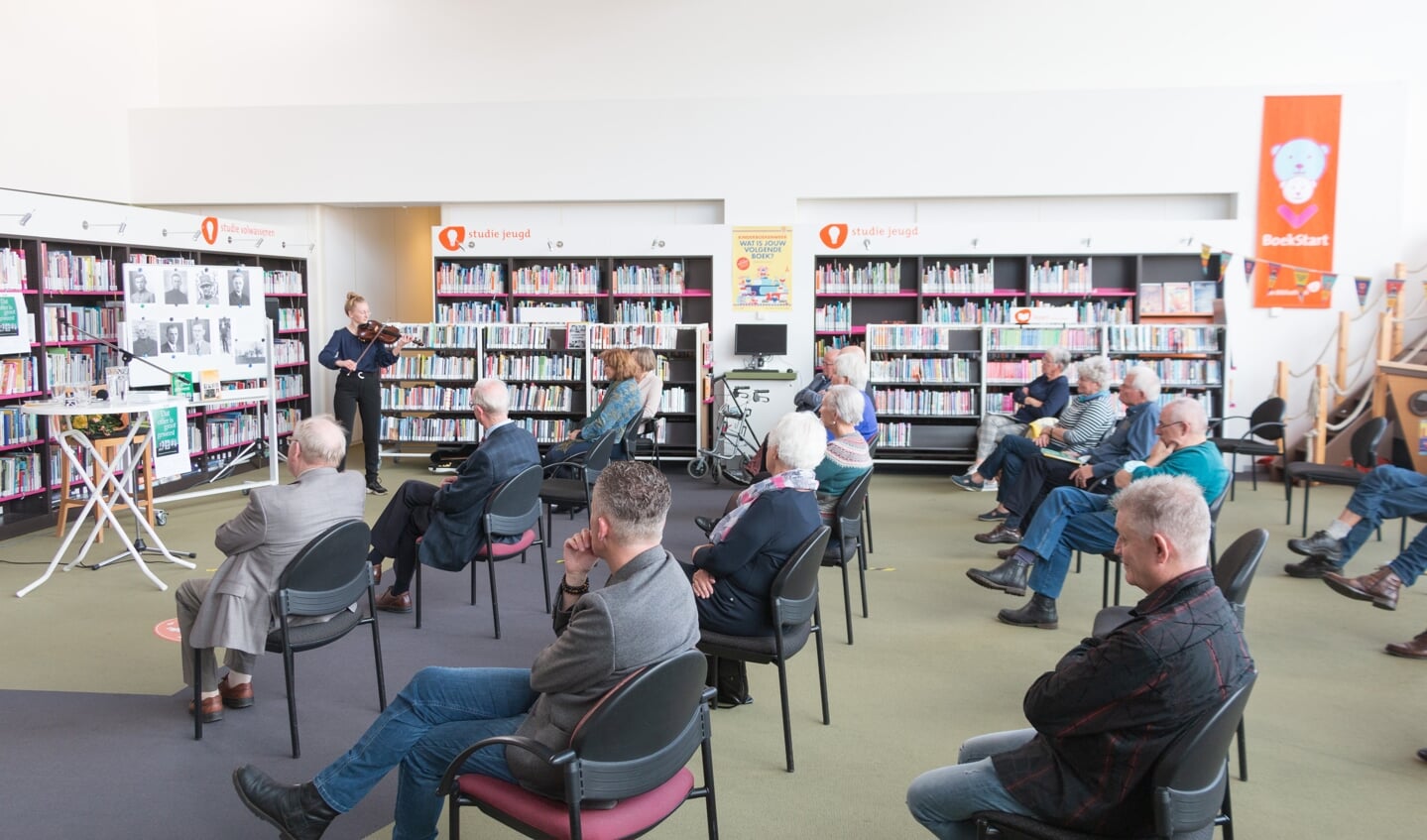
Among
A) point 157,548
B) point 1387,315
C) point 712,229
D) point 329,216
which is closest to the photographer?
point 157,548

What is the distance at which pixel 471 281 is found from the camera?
10586 millimetres

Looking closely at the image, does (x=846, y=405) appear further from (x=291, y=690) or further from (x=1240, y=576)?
(x=291, y=690)

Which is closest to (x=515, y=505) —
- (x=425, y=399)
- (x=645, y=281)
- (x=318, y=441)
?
(x=318, y=441)

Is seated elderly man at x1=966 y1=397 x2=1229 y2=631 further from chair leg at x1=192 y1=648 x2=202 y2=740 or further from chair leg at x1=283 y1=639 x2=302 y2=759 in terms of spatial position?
chair leg at x1=192 y1=648 x2=202 y2=740

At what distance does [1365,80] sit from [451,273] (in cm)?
968

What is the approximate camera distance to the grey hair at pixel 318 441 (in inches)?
144

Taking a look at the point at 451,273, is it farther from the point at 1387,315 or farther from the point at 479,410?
the point at 1387,315

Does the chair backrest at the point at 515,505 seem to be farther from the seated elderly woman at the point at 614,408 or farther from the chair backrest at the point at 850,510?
the seated elderly woman at the point at 614,408

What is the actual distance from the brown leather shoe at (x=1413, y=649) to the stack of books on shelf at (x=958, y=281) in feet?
19.5

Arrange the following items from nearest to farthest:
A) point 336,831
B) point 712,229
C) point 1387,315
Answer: point 336,831, point 1387,315, point 712,229

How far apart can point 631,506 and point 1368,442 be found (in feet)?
20.7

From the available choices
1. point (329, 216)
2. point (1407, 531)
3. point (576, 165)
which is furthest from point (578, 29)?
point (1407, 531)

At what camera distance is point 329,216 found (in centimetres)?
1101

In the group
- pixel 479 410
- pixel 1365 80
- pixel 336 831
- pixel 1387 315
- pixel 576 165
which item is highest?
pixel 1365 80
